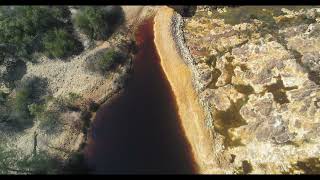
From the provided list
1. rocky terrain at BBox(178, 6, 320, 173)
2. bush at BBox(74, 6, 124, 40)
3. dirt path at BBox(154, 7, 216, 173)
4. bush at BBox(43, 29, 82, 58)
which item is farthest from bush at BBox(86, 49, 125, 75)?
rocky terrain at BBox(178, 6, 320, 173)

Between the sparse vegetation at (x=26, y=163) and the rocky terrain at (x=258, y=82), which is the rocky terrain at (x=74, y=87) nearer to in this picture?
the sparse vegetation at (x=26, y=163)

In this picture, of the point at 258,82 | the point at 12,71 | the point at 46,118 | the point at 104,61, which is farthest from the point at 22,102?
the point at 258,82

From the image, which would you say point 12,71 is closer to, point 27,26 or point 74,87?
point 27,26

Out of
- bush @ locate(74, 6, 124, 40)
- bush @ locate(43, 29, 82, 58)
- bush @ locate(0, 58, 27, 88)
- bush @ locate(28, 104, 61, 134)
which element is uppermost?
bush @ locate(74, 6, 124, 40)

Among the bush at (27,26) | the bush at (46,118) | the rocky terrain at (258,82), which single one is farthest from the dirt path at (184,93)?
the bush at (46,118)

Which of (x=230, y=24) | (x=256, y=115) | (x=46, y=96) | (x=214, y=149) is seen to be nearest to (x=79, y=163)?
(x=46, y=96)

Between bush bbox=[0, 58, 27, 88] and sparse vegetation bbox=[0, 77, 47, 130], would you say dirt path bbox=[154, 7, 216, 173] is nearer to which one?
sparse vegetation bbox=[0, 77, 47, 130]
